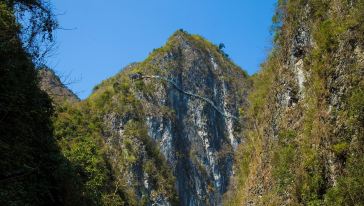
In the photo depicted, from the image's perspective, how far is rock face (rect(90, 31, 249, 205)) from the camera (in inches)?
2586

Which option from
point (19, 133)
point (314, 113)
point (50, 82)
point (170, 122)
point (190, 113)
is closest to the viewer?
point (19, 133)

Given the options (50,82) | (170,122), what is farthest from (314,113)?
(170,122)

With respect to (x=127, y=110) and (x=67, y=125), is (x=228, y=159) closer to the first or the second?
(x=127, y=110)

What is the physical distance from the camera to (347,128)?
1149 centimetres

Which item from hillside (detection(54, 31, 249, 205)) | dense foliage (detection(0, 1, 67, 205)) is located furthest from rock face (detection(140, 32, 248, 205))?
dense foliage (detection(0, 1, 67, 205))

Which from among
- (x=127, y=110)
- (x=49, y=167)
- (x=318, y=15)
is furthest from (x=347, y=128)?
(x=127, y=110)

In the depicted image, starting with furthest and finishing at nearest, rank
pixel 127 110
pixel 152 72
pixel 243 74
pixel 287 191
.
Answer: pixel 243 74, pixel 152 72, pixel 127 110, pixel 287 191

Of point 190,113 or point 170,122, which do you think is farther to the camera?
point 190,113

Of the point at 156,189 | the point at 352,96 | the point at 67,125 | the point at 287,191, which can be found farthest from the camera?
the point at 156,189

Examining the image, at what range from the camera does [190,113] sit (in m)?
74.8

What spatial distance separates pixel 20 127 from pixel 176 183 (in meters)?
54.3

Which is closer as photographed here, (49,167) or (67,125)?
(49,167)

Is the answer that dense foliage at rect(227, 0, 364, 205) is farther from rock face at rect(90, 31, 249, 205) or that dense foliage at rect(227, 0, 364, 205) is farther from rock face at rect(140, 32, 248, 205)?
rock face at rect(140, 32, 248, 205)

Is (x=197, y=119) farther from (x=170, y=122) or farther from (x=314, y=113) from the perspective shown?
(x=314, y=113)
